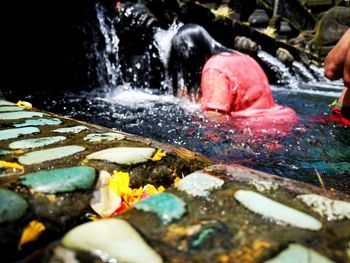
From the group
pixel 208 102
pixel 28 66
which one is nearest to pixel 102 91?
pixel 28 66

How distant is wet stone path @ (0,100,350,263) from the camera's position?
27.5 inches

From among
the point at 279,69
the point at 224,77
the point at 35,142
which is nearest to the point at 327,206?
the point at 35,142

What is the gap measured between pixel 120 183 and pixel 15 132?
0.61 metres

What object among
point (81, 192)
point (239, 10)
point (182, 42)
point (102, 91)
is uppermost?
point (239, 10)

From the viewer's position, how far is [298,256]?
70cm

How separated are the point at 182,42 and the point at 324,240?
3110mm

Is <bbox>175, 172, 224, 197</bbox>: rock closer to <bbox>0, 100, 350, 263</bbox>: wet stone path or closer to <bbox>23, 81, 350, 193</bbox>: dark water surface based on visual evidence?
<bbox>0, 100, 350, 263</bbox>: wet stone path

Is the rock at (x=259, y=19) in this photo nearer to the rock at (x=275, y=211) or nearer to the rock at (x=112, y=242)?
the rock at (x=275, y=211)

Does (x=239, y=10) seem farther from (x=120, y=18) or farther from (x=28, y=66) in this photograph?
(x=28, y=66)

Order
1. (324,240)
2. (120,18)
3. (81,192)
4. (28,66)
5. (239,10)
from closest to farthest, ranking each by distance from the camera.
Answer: (324,240) < (81,192) < (28,66) < (120,18) < (239,10)

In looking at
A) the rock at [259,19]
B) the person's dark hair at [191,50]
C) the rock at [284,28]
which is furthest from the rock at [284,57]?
the rock at [284,28]

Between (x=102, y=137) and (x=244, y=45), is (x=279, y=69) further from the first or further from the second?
(x=102, y=137)

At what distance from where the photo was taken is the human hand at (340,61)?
9.45 feet

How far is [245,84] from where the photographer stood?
3.23m
